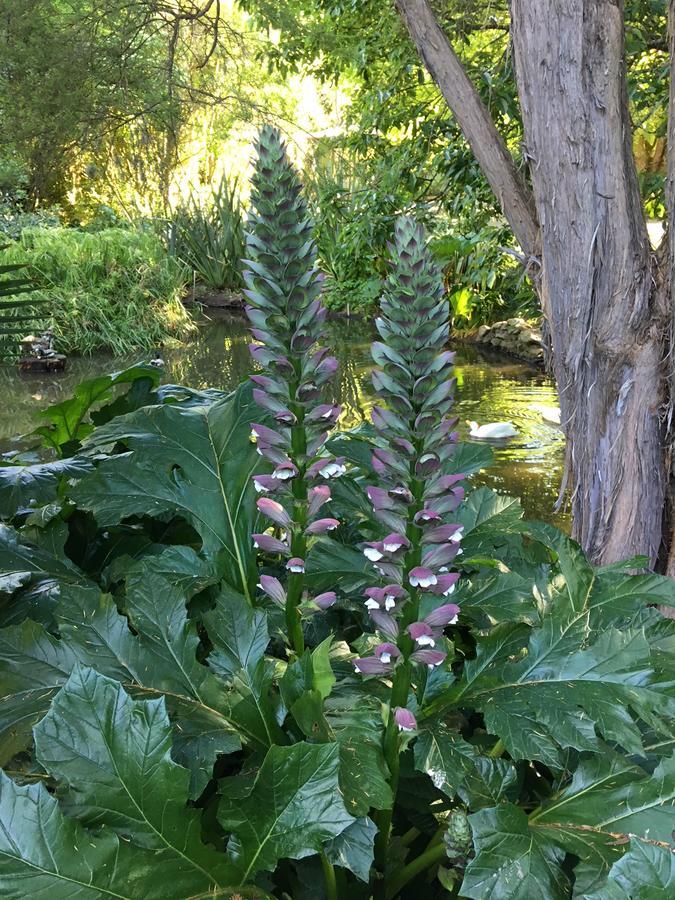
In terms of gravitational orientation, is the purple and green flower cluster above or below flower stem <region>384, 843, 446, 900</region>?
above

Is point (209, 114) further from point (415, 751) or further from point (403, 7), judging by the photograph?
point (415, 751)

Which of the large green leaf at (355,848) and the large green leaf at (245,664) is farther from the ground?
the large green leaf at (245,664)

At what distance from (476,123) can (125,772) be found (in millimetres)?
3046

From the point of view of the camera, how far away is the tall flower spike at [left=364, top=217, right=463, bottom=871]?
33.7 inches

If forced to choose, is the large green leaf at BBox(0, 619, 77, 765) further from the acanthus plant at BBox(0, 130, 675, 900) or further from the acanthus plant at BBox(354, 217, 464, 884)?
the acanthus plant at BBox(354, 217, 464, 884)

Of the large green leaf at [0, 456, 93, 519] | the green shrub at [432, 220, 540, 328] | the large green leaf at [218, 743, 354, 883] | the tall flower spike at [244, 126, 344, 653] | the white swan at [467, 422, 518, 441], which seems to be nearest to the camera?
the large green leaf at [218, 743, 354, 883]

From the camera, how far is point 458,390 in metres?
8.14

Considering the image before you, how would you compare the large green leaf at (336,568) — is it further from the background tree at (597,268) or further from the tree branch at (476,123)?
the tree branch at (476,123)

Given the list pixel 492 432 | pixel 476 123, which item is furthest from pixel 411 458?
pixel 492 432

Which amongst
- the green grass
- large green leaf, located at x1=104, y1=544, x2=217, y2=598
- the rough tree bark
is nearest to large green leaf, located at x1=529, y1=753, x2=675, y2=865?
large green leaf, located at x1=104, y1=544, x2=217, y2=598

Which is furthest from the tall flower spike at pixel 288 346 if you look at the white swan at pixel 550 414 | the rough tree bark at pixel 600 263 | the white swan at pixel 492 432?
the white swan at pixel 550 414

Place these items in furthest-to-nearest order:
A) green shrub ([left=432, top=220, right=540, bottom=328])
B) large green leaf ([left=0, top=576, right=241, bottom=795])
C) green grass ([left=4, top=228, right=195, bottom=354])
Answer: green grass ([left=4, top=228, right=195, bottom=354]), green shrub ([left=432, top=220, right=540, bottom=328]), large green leaf ([left=0, top=576, right=241, bottom=795])

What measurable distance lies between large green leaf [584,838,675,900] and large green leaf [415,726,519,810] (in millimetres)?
201

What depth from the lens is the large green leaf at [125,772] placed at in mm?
913
